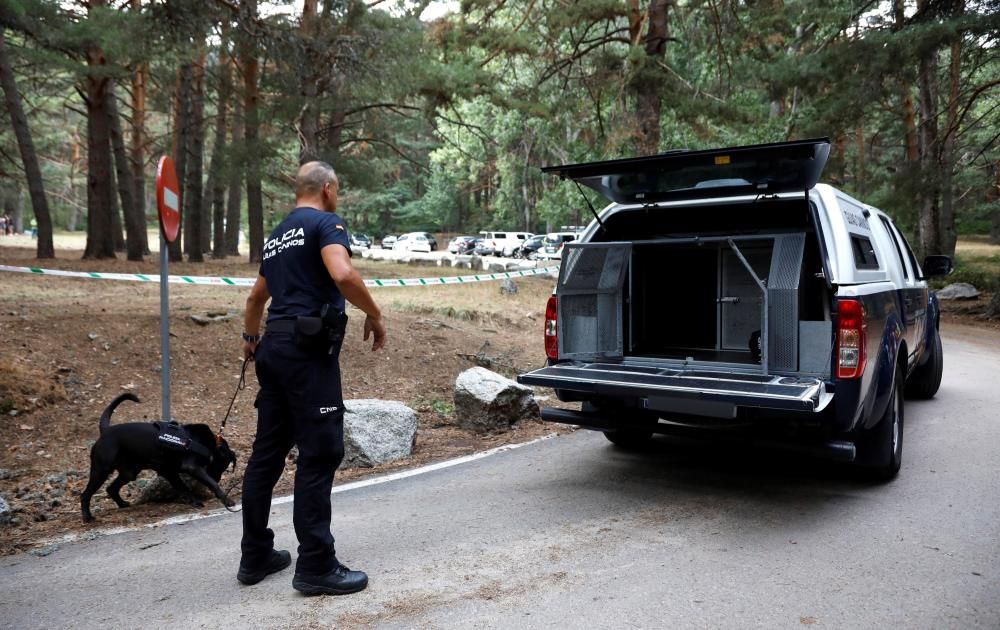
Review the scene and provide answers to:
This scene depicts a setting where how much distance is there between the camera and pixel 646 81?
50.1 feet

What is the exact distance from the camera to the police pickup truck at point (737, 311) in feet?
15.4

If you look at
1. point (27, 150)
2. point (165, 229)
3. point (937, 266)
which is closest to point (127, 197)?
point (27, 150)

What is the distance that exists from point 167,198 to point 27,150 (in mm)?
17577

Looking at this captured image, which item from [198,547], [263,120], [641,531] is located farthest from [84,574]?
[263,120]

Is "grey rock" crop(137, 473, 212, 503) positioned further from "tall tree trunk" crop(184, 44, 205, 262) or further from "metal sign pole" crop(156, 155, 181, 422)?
"tall tree trunk" crop(184, 44, 205, 262)

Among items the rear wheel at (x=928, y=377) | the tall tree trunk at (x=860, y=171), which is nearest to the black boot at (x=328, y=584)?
the rear wheel at (x=928, y=377)

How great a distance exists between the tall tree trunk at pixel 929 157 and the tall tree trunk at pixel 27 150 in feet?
65.2

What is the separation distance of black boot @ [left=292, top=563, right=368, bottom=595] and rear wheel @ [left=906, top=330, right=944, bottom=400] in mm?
6931

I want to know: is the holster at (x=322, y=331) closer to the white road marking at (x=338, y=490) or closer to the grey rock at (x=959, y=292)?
the white road marking at (x=338, y=490)

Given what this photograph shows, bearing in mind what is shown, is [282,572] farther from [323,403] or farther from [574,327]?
[574,327]

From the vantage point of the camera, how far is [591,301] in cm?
601

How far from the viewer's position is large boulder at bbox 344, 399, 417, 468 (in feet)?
20.5

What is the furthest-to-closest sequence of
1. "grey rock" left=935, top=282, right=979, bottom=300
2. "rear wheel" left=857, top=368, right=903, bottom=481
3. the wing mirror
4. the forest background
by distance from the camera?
1. "grey rock" left=935, top=282, right=979, bottom=300
2. the forest background
3. the wing mirror
4. "rear wheel" left=857, top=368, right=903, bottom=481

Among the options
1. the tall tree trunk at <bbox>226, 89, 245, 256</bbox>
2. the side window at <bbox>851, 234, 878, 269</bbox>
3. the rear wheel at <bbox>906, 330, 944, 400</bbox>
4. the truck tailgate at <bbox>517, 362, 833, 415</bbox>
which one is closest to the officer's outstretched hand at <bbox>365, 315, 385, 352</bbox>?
the truck tailgate at <bbox>517, 362, 833, 415</bbox>
